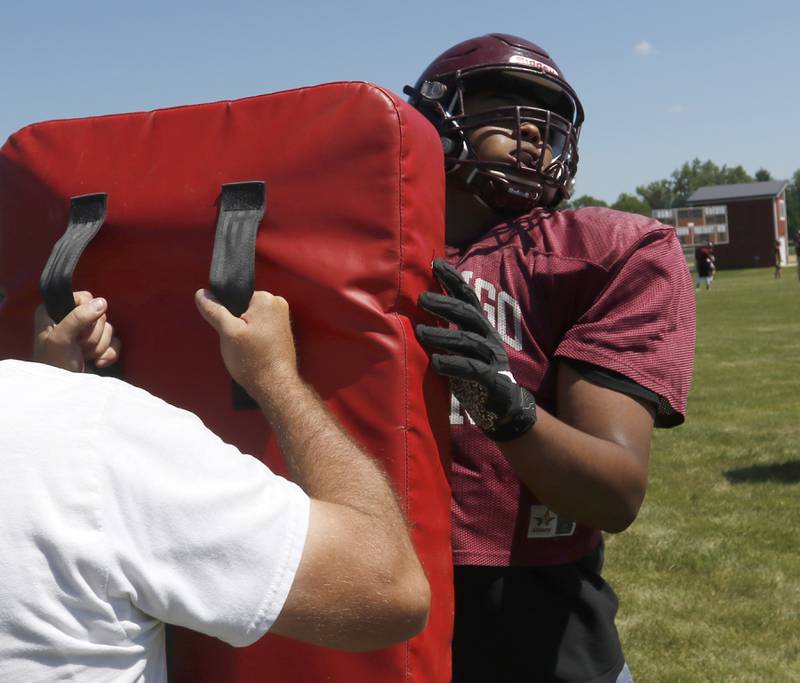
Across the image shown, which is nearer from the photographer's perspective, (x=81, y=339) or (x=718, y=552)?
(x=81, y=339)

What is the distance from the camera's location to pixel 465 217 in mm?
2191

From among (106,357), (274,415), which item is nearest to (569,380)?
(274,415)

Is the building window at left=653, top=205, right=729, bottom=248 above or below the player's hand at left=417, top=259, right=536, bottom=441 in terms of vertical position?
below

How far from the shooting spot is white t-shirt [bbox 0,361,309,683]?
1209 mm

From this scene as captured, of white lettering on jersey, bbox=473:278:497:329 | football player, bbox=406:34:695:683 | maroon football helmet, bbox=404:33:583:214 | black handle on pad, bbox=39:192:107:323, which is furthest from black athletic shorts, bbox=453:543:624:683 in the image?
black handle on pad, bbox=39:192:107:323

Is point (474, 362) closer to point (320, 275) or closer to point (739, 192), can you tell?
point (320, 275)

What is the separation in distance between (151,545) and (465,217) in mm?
1179

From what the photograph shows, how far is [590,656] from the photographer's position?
6.48 ft

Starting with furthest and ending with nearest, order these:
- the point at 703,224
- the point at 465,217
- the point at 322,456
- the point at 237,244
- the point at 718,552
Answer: the point at 703,224, the point at 718,552, the point at 465,217, the point at 237,244, the point at 322,456

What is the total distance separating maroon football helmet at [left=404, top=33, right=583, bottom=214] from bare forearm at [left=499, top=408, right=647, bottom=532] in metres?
0.57

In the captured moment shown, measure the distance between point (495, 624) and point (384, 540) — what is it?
2.16ft

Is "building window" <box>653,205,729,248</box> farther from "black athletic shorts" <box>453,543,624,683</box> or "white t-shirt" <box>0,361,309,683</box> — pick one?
"white t-shirt" <box>0,361,309,683</box>

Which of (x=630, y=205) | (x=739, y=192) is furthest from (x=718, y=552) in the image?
(x=630, y=205)

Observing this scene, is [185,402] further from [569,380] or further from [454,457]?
[569,380]
